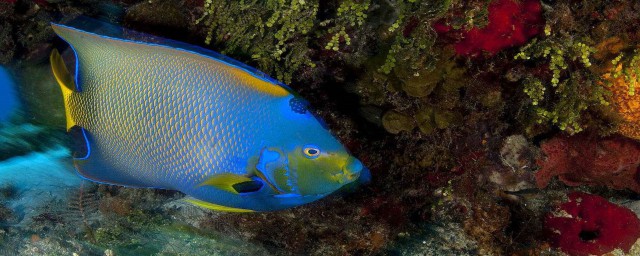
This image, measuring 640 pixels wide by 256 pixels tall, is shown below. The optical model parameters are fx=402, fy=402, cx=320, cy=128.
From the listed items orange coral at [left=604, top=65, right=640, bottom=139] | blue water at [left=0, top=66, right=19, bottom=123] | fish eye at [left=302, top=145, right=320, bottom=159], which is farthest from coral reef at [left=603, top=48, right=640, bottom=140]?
blue water at [left=0, top=66, right=19, bottom=123]

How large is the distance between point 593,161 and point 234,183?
3260 mm

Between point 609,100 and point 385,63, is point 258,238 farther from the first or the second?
point 609,100

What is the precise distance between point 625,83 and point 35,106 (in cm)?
564

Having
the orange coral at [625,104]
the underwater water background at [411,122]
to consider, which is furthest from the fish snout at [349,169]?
the orange coral at [625,104]

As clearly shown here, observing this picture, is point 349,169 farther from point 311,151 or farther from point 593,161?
point 593,161

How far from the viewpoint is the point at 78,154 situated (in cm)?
210

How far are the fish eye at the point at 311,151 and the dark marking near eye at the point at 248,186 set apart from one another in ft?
0.91

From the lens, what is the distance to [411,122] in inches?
122

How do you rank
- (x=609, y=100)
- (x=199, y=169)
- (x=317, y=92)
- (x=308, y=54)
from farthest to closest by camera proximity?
1. (x=317, y=92)
2. (x=308, y=54)
3. (x=609, y=100)
4. (x=199, y=169)

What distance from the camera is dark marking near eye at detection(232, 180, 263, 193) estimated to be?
184 centimetres

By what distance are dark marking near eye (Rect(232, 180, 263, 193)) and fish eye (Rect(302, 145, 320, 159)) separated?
278mm

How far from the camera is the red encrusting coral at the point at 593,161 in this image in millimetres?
3422

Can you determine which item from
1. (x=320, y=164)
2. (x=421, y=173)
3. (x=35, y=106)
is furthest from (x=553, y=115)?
(x=35, y=106)

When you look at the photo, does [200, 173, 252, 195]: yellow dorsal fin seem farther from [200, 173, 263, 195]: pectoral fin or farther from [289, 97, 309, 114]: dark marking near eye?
[289, 97, 309, 114]: dark marking near eye
